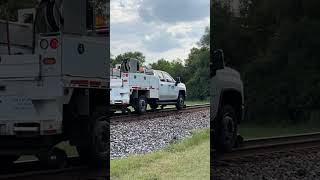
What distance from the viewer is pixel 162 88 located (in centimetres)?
416

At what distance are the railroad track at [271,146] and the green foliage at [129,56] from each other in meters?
0.90

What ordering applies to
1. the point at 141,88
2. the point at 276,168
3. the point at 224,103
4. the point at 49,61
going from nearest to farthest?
the point at 49,61 < the point at 224,103 < the point at 141,88 < the point at 276,168

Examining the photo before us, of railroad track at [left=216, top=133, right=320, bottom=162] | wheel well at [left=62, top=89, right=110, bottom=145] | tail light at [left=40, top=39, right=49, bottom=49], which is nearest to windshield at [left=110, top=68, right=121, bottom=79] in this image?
wheel well at [left=62, top=89, right=110, bottom=145]

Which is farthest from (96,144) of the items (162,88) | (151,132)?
(162,88)

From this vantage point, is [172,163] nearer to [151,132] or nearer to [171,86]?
[151,132]

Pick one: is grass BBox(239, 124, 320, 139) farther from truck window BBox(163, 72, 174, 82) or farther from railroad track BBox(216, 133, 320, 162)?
truck window BBox(163, 72, 174, 82)

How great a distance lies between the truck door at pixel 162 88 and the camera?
13.5ft

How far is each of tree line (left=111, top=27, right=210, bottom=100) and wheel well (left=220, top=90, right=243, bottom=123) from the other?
15 centimetres

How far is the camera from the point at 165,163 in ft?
13.4

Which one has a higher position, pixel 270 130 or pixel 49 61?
pixel 49 61

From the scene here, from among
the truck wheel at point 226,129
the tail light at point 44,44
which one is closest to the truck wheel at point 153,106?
the truck wheel at point 226,129

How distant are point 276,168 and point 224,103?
2.33 feet

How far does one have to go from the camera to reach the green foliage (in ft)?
13.0

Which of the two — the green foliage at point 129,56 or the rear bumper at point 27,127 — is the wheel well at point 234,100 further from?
the rear bumper at point 27,127
